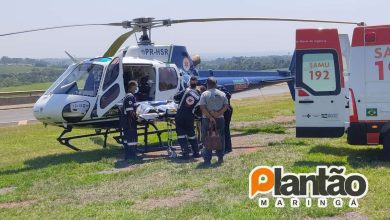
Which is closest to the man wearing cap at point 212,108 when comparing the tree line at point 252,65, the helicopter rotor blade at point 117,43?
the helicopter rotor blade at point 117,43

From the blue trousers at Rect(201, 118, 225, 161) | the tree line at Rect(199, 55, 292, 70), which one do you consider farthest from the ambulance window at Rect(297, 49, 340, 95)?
the tree line at Rect(199, 55, 292, 70)

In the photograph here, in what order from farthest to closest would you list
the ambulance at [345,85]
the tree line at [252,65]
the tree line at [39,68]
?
the tree line at [39,68] < the tree line at [252,65] < the ambulance at [345,85]

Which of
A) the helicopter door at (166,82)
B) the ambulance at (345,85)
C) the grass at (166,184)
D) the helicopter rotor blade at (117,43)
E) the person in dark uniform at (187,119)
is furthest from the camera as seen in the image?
the helicopter door at (166,82)

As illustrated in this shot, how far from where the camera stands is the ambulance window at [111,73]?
1219 cm

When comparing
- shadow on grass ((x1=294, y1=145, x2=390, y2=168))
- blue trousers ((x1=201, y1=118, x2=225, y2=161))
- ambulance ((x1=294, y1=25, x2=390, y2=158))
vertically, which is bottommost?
shadow on grass ((x1=294, y1=145, x2=390, y2=168))

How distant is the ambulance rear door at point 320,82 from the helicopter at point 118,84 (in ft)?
5.45

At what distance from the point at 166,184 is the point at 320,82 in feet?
11.8

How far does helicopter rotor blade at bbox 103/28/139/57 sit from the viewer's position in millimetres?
12922

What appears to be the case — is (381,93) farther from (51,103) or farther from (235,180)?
(51,103)

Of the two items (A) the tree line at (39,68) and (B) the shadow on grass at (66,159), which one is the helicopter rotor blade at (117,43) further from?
(A) the tree line at (39,68)

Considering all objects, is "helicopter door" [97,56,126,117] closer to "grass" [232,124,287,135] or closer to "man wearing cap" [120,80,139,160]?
"man wearing cap" [120,80,139,160]

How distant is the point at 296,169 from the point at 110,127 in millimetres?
5272

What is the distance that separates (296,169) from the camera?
8.96 meters

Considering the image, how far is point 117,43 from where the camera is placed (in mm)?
13078
